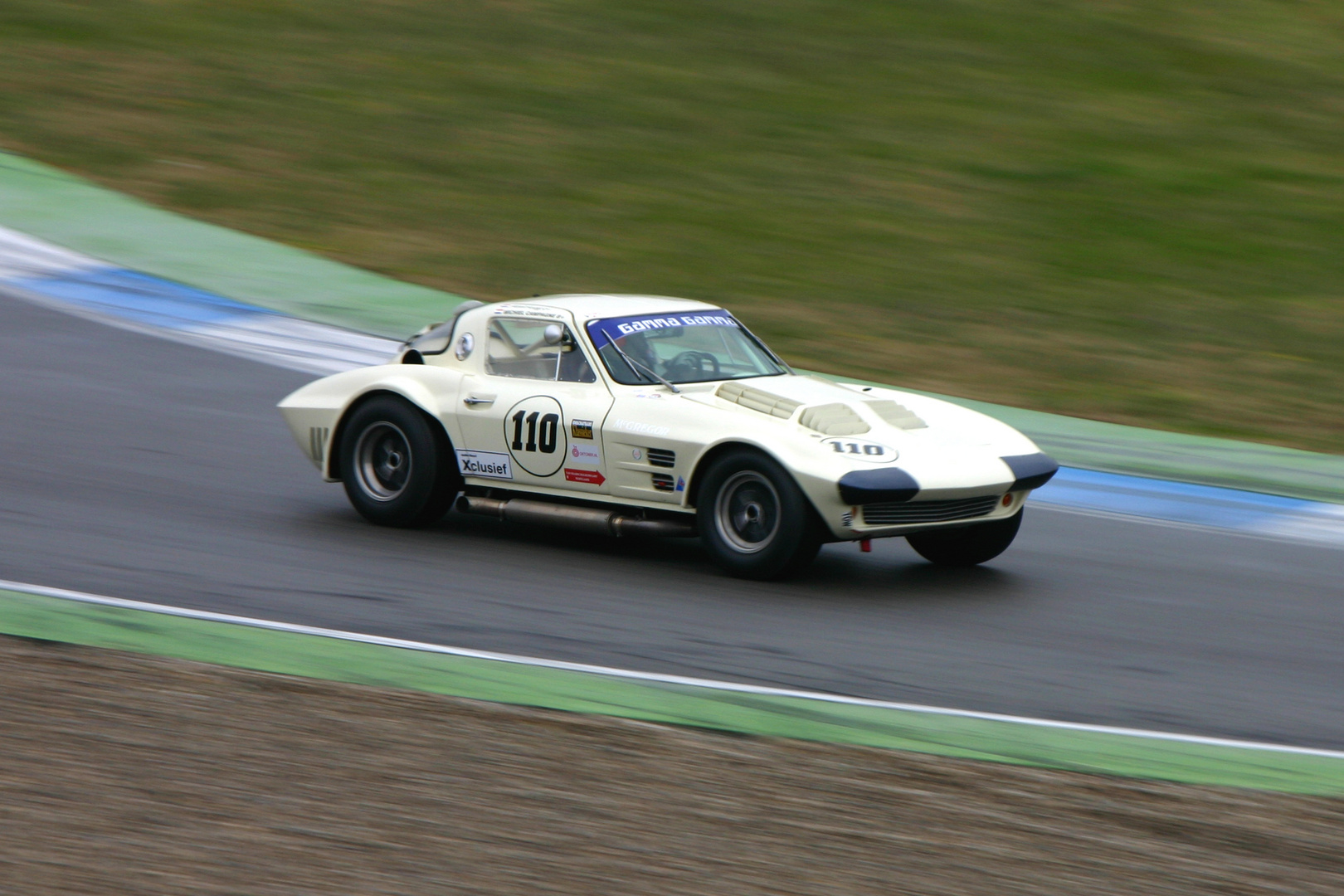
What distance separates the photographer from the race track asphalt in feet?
21.0

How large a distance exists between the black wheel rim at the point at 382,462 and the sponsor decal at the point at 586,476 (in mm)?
1061

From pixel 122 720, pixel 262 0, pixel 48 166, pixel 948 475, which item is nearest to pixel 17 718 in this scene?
pixel 122 720

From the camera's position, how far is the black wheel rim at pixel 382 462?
8617 millimetres

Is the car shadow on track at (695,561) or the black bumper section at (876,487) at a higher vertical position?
the black bumper section at (876,487)

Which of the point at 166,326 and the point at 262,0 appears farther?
the point at 262,0

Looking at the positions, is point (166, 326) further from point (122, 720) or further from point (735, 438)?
point (122, 720)

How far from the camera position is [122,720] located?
5.41 meters

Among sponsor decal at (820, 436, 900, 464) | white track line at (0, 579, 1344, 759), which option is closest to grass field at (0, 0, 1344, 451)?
sponsor decal at (820, 436, 900, 464)

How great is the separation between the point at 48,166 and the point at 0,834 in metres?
13.6

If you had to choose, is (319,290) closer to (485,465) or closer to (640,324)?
(485,465)

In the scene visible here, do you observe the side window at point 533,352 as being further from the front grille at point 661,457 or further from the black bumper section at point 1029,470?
the black bumper section at point 1029,470

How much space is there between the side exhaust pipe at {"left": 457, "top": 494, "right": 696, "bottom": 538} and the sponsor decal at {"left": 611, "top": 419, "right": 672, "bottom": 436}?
0.45 meters

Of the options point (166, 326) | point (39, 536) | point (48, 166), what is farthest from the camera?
point (48, 166)

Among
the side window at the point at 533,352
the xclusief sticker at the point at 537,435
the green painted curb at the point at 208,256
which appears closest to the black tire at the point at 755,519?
the xclusief sticker at the point at 537,435
